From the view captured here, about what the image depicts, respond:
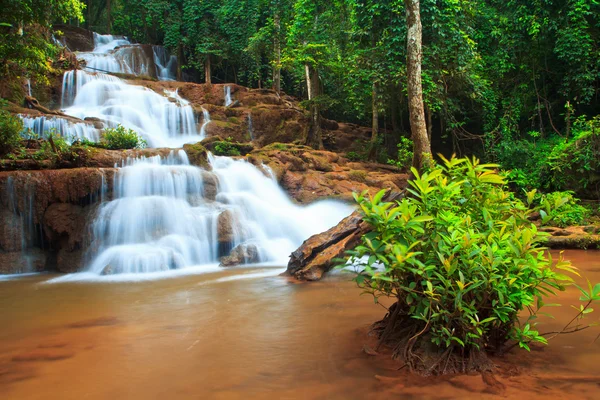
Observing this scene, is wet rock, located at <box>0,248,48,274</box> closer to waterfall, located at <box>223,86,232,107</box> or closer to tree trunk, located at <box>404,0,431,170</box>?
tree trunk, located at <box>404,0,431,170</box>

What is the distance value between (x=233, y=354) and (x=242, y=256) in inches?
208

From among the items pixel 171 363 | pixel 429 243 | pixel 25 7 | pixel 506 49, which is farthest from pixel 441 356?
pixel 506 49

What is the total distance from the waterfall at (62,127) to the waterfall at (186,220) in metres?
3.41

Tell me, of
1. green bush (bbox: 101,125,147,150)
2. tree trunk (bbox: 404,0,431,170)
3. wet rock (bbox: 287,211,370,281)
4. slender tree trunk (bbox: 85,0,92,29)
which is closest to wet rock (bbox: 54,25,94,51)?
slender tree trunk (bbox: 85,0,92,29)

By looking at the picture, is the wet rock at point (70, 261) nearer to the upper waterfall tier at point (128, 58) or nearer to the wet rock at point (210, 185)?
the wet rock at point (210, 185)

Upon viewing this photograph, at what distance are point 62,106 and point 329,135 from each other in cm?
1144

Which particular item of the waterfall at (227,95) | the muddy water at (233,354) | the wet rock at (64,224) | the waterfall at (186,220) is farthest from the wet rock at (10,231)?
the waterfall at (227,95)

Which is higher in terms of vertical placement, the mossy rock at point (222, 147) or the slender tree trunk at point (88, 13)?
the slender tree trunk at point (88, 13)

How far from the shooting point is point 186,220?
9367 millimetres

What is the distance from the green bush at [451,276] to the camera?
244 centimetres

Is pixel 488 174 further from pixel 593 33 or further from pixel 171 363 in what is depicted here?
pixel 593 33

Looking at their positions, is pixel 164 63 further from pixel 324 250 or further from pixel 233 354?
pixel 233 354

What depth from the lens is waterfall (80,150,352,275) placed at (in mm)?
8406

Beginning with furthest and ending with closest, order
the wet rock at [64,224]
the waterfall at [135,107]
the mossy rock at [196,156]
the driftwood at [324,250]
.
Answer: the waterfall at [135,107]
the mossy rock at [196,156]
the wet rock at [64,224]
the driftwood at [324,250]
